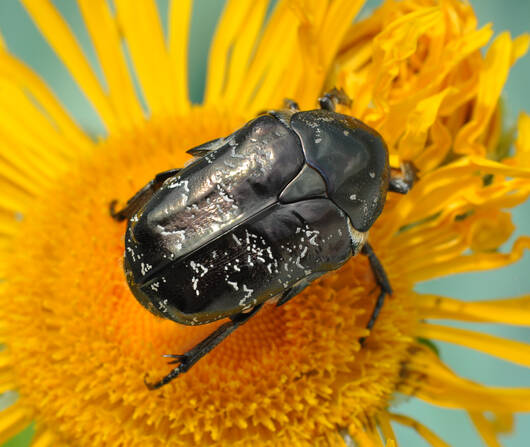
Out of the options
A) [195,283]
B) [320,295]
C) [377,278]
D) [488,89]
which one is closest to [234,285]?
[195,283]

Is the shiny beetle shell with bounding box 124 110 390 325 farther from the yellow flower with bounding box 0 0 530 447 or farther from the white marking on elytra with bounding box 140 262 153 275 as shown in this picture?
the yellow flower with bounding box 0 0 530 447

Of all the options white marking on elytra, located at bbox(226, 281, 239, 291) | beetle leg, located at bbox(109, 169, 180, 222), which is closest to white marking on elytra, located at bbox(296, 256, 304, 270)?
white marking on elytra, located at bbox(226, 281, 239, 291)

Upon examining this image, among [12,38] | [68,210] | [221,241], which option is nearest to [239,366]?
[221,241]

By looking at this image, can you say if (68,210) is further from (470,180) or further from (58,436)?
(470,180)

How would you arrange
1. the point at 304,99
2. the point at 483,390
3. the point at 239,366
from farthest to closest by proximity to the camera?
1. the point at 304,99
2. the point at 483,390
3. the point at 239,366

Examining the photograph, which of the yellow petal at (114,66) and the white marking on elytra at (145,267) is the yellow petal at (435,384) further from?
the yellow petal at (114,66)

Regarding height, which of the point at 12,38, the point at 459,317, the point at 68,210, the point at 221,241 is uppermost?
the point at 12,38

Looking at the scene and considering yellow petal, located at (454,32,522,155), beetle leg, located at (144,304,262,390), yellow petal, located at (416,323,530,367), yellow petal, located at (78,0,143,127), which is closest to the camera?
beetle leg, located at (144,304,262,390)

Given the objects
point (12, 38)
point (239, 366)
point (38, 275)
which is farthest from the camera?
point (12, 38)
